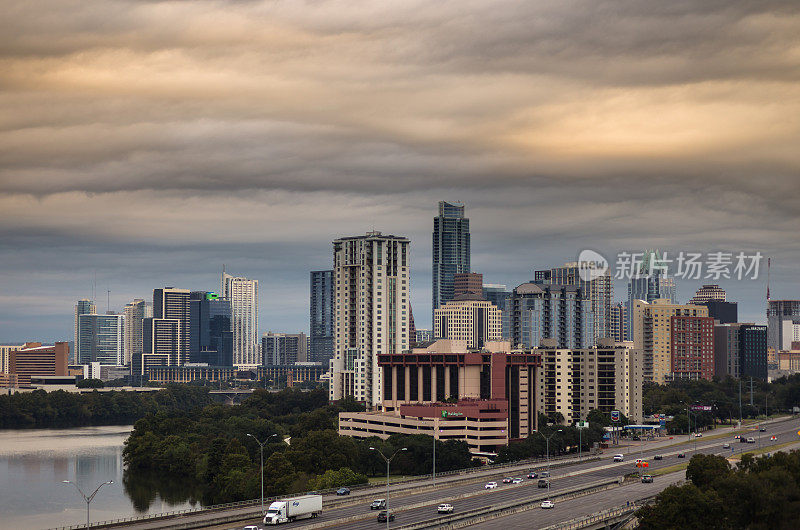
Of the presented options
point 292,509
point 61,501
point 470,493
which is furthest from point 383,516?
point 61,501

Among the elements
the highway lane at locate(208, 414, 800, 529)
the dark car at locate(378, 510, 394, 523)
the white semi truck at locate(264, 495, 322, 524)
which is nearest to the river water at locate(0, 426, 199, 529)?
the white semi truck at locate(264, 495, 322, 524)

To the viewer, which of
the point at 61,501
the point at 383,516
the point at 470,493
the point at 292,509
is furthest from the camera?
the point at 61,501

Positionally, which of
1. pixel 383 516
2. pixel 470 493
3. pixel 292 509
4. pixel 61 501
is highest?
pixel 292 509

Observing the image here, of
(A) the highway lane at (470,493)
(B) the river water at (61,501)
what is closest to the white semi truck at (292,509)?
(A) the highway lane at (470,493)

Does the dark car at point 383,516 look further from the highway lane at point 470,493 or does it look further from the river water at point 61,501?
the river water at point 61,501

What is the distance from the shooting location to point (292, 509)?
12200cm

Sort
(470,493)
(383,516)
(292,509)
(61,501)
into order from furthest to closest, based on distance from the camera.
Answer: (61,501) < (470,493) < (383,516) < (292,509)

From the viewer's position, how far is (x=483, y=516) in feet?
418

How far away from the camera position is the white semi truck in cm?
12094

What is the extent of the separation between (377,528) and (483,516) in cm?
1551

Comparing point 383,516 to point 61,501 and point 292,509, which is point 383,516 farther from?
point 61,501

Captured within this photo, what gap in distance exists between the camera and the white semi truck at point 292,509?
121 metres

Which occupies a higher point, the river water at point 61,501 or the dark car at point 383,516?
the dark car at point 383,516

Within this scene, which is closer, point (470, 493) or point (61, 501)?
point (470, 493)
